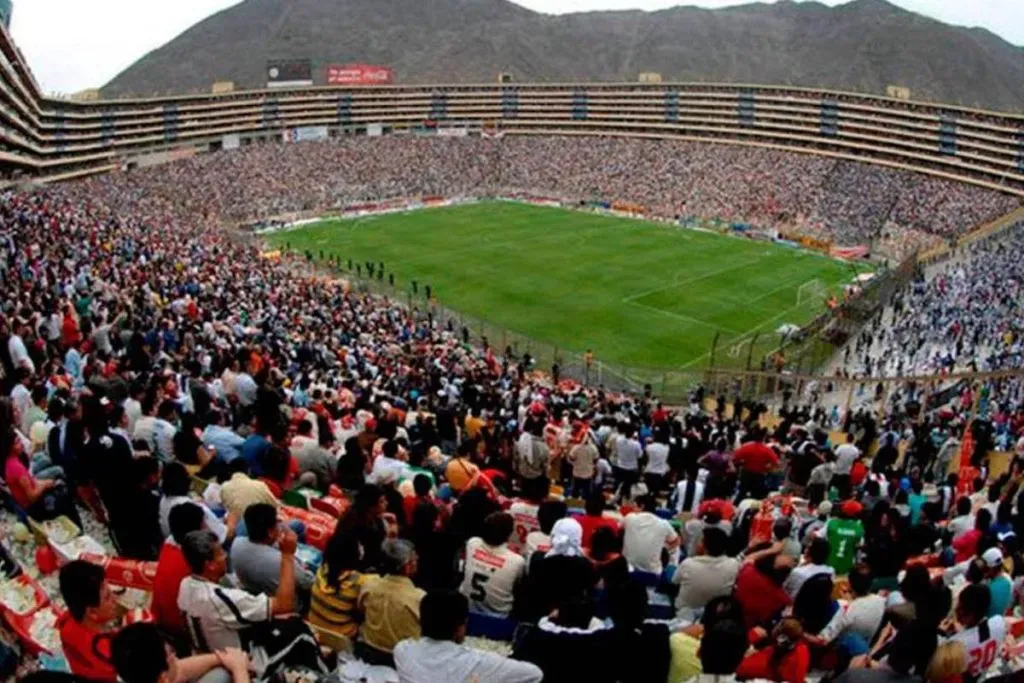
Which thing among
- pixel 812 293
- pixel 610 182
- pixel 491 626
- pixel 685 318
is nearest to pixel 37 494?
pixel 491 626

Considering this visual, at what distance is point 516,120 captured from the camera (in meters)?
103

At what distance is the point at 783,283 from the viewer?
A: 52.8m

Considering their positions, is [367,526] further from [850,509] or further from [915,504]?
[915,504]

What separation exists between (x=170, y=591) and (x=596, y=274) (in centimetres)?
4817

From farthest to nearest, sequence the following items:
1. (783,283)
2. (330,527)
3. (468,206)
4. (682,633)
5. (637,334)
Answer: (468,206), (783,283), (637,334), (330,527), (682,633)

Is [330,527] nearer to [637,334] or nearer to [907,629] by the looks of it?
[907,629]

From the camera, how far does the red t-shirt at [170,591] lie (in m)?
6.30

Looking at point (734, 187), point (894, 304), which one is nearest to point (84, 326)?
point (894, 304)

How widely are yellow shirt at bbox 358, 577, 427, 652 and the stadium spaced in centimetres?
2

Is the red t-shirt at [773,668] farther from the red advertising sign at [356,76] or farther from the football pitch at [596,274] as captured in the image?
the red advertising sign at [356,76]

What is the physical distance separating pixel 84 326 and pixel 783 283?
41.9 m

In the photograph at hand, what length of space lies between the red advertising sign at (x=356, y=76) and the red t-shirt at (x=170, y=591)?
101406mm

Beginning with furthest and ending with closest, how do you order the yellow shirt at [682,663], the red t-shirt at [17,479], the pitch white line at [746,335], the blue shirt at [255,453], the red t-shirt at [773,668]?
the pitch white line at [746,335] < the blue shirt at [255,453] < the red t-shirt at [17,479] < the yellow shirt at [682,663] < the red t-shirt at [773,668]

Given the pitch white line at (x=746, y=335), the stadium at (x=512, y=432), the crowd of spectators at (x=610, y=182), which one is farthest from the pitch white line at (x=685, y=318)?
the crowd of spectators at (x=610, y=182)
